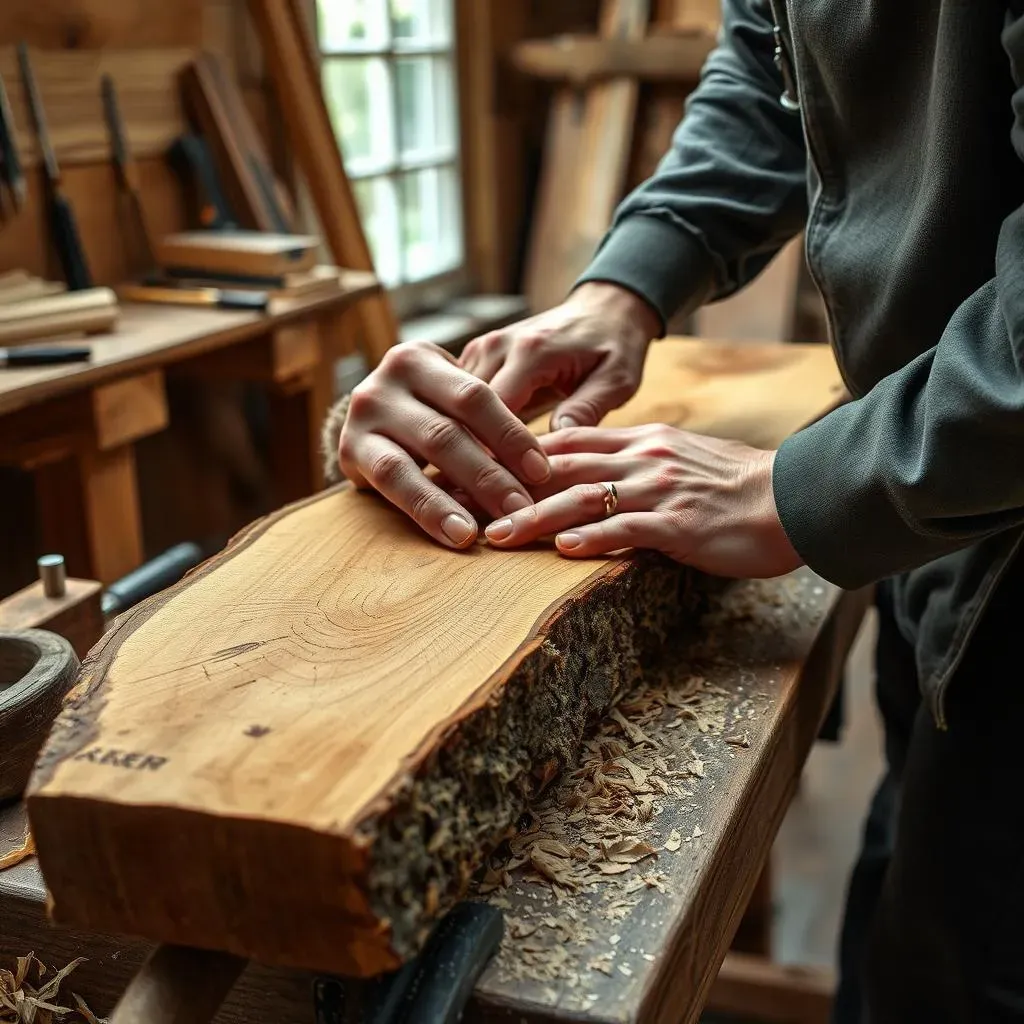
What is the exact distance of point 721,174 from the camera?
1.37m

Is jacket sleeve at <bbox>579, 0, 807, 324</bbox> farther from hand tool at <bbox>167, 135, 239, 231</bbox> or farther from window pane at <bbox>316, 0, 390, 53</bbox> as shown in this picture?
window pane at <bbox>316, 0, 390, 53</bbox>

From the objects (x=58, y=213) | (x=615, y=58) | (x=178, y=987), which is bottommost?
(x=178, y=987)

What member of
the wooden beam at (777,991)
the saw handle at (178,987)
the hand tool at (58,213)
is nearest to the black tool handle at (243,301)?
the hand tool at (58,213)

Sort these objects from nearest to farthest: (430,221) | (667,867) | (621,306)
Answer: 1. (667,867)
2. (621,306)
3. (430,221)

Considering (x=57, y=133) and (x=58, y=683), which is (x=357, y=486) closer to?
(x=58, y=683)

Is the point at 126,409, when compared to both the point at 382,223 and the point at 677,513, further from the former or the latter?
the point at 382,223

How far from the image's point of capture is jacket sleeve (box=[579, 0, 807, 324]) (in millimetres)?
1353

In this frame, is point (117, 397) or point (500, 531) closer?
point (500, 531)

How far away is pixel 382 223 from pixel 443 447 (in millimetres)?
1894

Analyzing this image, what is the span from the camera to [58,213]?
1.86m

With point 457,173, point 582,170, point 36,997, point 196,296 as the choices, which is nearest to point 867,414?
point 36,997

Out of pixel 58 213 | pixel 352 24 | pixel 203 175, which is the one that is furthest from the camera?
pixel 352 24

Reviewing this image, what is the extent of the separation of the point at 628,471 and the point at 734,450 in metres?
0.10

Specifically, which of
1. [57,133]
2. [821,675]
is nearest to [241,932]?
[821,675]
